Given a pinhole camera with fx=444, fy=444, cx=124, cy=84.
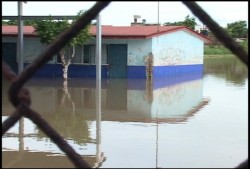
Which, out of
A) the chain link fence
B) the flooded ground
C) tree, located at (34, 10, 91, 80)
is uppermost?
tree, located at (34, 10, 91, 80)

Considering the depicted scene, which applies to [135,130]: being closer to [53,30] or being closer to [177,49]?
[53,30]

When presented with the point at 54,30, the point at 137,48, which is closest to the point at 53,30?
the point at 54,30

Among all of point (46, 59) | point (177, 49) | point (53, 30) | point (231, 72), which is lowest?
point (231, 72)

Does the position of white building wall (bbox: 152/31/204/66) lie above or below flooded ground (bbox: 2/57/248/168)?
above

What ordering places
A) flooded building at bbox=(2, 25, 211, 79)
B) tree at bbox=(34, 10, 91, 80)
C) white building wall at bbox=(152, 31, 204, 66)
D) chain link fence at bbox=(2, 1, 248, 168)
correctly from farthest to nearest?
white building wall at bbox=(152, 31, 204, 66), flooded building at bbox=(2, 25, 211, 79), tree at bbox=(34, 10, 91, 80), chain link fence at bbox=(2, 1, 248, 168)

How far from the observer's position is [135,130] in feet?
25.6

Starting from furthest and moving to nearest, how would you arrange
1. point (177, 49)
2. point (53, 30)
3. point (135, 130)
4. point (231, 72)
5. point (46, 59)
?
point (231, 72) < point (177, 49) < point (53, 30) < point (135, 130) < point (46, 59)

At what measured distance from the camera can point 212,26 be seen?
1012 mm

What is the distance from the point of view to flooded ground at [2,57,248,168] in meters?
5.66

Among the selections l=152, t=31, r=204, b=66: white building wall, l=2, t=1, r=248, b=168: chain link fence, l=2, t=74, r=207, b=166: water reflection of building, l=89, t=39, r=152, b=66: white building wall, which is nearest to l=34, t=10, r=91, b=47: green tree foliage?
l=89, t=39, r=152, b=66: white building wall

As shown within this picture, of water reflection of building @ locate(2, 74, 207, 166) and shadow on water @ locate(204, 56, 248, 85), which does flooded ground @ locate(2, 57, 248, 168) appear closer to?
water reflection of building @ locate(2, 74, 207, 166)

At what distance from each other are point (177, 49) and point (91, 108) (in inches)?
494

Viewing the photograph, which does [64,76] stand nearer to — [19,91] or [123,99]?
[123,99]

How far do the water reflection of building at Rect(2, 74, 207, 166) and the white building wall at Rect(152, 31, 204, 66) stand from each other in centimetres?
334
